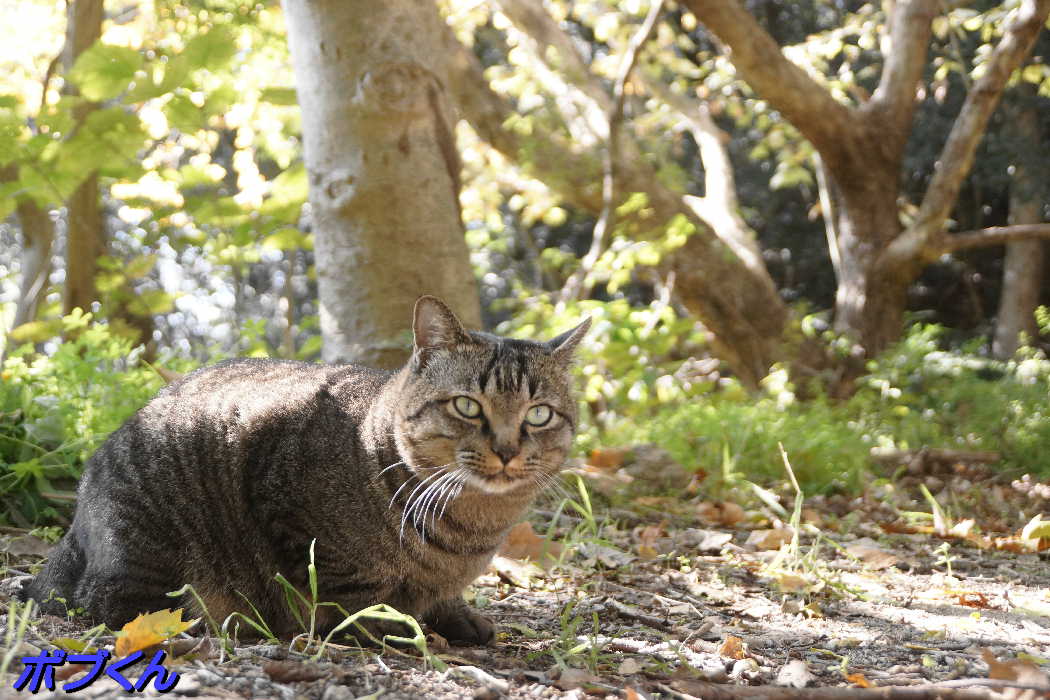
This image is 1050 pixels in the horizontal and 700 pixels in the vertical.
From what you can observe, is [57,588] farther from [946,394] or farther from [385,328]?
[946,394]

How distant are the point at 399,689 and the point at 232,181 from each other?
11802 mm

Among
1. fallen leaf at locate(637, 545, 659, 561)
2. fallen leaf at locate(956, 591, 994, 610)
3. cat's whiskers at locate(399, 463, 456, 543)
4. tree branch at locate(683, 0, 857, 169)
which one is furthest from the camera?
tree branch at locate(683, 0, 857, 169)

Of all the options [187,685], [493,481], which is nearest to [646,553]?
[493,481]

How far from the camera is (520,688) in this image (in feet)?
5.74

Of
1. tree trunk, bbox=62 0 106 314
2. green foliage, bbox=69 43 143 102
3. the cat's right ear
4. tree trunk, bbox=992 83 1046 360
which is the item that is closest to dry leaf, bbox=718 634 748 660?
the cat's right ear

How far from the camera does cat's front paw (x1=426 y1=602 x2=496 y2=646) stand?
2305 mm

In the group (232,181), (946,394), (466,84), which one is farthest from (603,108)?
(232,181)

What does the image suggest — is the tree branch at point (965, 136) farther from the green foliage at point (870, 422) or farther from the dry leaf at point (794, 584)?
the dry leaf at point (794, 584)

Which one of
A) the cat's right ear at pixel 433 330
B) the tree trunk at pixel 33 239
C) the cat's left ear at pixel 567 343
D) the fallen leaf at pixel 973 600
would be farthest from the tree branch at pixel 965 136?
the tree trunk at pixel 33 239

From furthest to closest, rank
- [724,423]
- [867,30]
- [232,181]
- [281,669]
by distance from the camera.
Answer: [232,181] < [867,30] < [724,423] < [281,669]

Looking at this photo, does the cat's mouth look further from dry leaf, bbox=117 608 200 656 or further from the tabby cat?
dry leaf, bbox=117 608 200 656

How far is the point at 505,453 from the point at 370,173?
5.81 feet

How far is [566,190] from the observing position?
7.11 metres

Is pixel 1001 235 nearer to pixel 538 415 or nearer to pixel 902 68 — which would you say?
pixel 902 68
